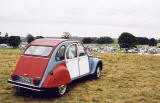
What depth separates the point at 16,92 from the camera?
6.26m

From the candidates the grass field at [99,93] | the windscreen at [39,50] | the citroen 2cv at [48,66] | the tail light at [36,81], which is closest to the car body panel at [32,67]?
the citroen 2cv at [48,66]

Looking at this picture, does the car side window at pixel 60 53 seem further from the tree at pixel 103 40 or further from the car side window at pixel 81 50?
the tree at pixel 103 40

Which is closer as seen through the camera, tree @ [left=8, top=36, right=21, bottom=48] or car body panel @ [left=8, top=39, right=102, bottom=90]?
car body panel @ [left=8, top=39, right=102, bottom=90]

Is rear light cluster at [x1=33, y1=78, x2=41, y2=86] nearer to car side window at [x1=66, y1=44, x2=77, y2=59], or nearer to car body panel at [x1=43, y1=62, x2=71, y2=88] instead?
car body panel at [x1=43, y1=62, x2=71, y2=88]

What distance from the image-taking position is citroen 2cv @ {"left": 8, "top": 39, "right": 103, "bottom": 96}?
5.31 m

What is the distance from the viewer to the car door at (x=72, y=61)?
20.6ft

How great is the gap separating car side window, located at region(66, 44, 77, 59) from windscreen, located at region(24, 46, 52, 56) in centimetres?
76

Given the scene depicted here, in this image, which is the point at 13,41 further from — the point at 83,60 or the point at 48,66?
the point at 48,66

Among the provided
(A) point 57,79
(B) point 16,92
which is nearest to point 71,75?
(A) point 57,79

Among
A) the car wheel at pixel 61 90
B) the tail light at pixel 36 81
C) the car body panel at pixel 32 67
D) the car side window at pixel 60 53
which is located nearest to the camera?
the tail light at pixel 36 81

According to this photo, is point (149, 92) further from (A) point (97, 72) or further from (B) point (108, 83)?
(A) point (97, 72)

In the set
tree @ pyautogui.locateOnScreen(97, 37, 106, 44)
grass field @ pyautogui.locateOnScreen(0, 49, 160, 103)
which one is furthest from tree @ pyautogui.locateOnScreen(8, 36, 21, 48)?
tree @ pyautogui.locateOnScreen(97, 37, 106, 44)

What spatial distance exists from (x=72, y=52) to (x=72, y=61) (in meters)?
0.36

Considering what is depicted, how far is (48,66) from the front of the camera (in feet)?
17.8
